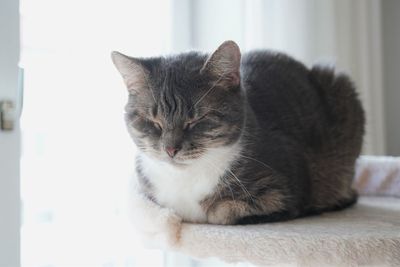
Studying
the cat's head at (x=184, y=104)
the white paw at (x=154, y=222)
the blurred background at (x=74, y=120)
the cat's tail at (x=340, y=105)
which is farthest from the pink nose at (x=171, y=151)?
the cat's tail at (x=340, y=105)

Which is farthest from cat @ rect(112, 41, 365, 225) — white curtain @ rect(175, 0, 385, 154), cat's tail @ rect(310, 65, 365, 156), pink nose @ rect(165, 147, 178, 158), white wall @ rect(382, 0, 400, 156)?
white wall @ rect(382, 0, 400, 156)

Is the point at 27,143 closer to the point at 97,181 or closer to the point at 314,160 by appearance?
the point at 97,181

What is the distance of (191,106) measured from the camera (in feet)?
3.39

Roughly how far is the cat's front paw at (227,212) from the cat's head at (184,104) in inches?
5.3

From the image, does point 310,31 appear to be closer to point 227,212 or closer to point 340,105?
point 340,105

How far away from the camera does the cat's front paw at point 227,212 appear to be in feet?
3.48

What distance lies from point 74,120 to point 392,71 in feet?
6.77

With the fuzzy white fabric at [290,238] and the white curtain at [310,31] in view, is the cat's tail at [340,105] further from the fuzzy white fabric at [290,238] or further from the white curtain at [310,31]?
the fuzzy white fabric at [290,238]

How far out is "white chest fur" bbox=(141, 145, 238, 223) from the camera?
1.08 metres

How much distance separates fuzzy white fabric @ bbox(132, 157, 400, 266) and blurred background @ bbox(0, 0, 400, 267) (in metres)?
0.19

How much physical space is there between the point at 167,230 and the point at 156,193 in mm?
129

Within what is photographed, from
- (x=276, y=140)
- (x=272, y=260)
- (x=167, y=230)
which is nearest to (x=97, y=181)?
(x=167, y=230)

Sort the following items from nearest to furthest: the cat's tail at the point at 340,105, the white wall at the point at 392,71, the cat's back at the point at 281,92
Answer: the cat's back at the point at 281,92
the cat's tail at the point at 340,105
the white wall at the point at 392,71

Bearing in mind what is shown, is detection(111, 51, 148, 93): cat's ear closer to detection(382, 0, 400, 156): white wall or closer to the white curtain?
the white curtain
